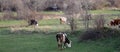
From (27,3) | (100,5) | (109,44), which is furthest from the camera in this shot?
(100,5)

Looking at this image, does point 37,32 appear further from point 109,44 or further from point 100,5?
point 100,5

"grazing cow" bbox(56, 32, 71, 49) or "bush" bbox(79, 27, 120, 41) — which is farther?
"bush" bbox(79, 27, 120, 41)

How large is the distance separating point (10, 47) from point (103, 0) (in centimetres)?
5458

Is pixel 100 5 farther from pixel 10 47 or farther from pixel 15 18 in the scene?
pixel 10 47

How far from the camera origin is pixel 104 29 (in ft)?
82.6

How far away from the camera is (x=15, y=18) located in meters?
52.2

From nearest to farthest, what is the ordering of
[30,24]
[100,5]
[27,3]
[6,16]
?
[30,24] → [6,16] → [27,3] → [100,5]

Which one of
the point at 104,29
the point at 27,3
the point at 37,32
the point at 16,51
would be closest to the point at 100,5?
the point at 27,3

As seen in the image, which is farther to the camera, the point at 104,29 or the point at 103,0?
the point at 103,0

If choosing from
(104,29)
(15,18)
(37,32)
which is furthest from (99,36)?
(15,18)

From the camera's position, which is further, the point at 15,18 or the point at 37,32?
the point at 15,18

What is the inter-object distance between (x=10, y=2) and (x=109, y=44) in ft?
138

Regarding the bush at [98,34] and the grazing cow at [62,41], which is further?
the bush at [98,34]

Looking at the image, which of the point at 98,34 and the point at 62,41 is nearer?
the point at 62,41
